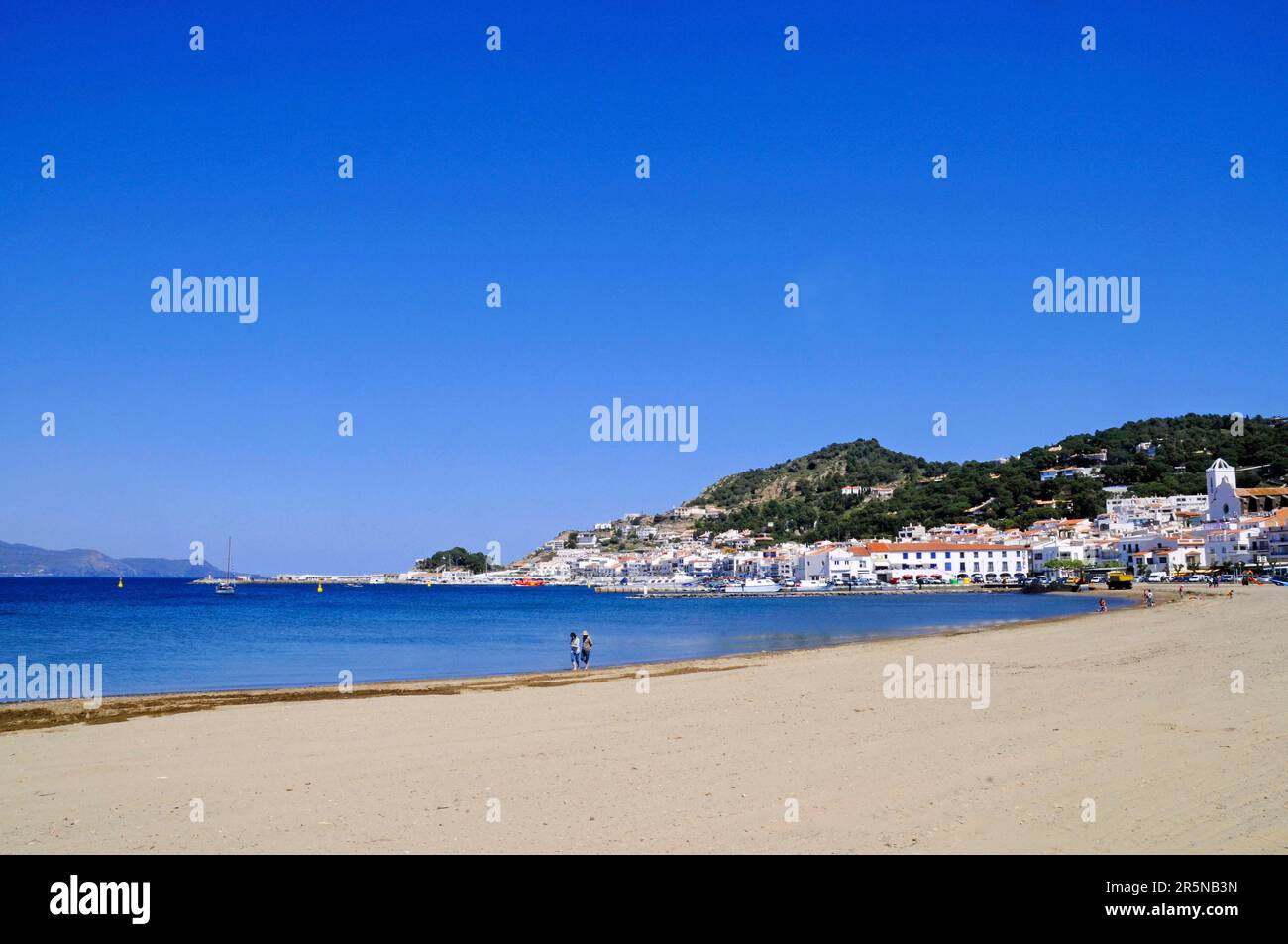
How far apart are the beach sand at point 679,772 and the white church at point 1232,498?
103022 mm

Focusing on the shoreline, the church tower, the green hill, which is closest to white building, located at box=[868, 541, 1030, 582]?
the church tower

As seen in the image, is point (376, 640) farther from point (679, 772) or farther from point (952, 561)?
point (952, 561)

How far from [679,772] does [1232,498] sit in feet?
376

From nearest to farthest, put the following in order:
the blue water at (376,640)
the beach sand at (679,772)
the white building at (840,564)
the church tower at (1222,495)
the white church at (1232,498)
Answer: the beach sand at (679,772)
the blue water at (376,640)
the church tower at (1222,495)
the white church at (1232,498)
the white building at (840,564)

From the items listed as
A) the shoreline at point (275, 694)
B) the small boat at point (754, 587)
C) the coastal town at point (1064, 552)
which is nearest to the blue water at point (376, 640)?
the shoreline at point (275, 694)

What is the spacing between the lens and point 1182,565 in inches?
3654

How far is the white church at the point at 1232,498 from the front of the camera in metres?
104

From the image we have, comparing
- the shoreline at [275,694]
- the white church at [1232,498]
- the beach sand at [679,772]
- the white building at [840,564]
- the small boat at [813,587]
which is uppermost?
the white church at [1232,498]

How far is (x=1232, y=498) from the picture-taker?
10431cm

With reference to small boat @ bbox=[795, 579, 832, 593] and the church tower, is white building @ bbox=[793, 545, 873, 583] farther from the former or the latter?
the church tower

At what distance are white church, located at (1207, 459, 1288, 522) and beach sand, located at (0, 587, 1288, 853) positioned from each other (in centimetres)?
10302

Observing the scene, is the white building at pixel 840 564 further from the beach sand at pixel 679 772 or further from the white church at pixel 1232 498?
Result: the beach sand at pixel 679 772
